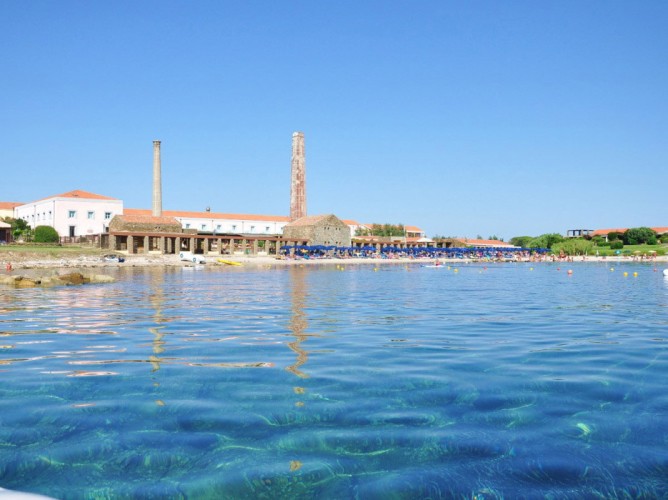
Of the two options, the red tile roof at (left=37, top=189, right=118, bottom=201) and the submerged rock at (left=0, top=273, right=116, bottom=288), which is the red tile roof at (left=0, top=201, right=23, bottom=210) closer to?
the red tile roof at (left=37, top=189, right=118, bottom=201)

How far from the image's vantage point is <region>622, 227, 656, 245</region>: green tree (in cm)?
11666

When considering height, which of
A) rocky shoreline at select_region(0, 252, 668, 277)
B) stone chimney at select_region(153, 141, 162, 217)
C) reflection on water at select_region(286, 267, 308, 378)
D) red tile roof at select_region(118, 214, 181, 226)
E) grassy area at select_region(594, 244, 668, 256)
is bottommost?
reflection on water at select_region(286, 267, 308, 378)

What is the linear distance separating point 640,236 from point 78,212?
4057 inches

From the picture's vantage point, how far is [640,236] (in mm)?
117688

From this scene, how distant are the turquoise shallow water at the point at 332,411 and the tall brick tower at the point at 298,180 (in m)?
78.5

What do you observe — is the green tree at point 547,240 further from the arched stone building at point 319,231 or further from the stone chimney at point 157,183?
the stone chimney at point 157,183

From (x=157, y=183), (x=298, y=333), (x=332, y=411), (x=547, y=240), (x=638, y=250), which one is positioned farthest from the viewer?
(x=547, y=240)

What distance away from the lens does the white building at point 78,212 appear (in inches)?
3041

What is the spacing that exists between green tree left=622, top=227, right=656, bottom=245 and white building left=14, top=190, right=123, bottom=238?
97393 mm

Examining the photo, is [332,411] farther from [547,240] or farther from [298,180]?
[547,240]

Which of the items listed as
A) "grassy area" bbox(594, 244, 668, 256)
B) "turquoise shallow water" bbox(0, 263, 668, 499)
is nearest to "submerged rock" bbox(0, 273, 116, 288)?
"turquoise shallow water" bbox(0, 263, 668, 499)

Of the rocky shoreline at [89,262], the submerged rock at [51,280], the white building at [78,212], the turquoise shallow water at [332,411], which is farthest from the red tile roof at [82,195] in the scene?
the turquoise shallow water at [332,411]

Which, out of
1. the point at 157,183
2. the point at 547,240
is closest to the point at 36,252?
the point at 157,183

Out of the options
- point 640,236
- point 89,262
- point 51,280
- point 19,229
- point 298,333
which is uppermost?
point 19,229
